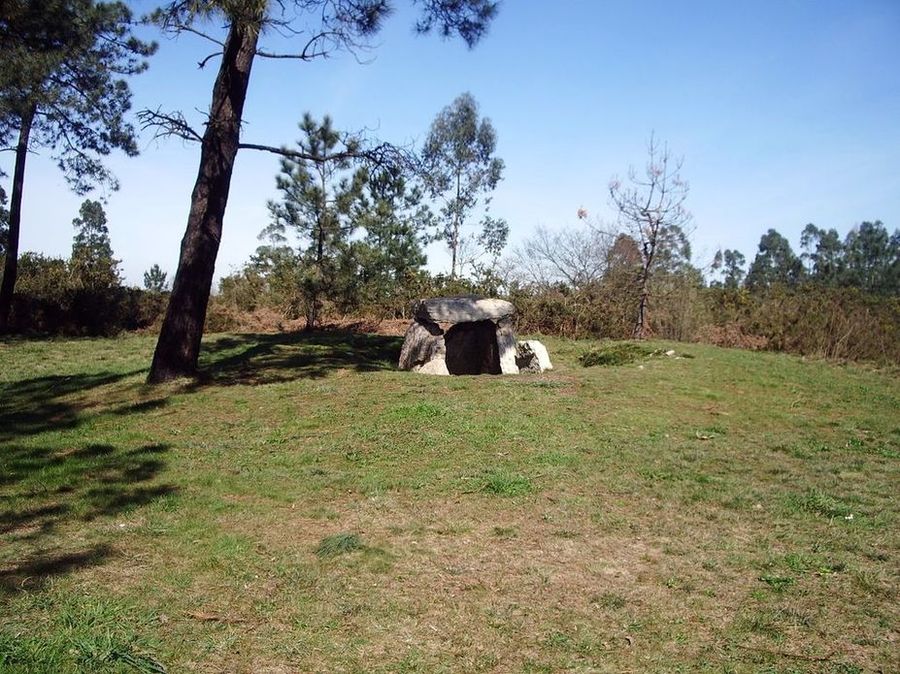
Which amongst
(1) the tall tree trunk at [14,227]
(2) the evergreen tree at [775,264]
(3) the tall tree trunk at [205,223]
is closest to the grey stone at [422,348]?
(3) the tall tree trunk at [205,223]

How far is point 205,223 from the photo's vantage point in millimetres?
8406

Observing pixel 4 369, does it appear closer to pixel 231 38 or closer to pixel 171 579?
pixel 231 38

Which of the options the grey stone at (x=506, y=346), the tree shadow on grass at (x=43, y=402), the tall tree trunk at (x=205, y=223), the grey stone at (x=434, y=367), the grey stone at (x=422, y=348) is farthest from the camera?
the grey stone at (x=506, y=346)

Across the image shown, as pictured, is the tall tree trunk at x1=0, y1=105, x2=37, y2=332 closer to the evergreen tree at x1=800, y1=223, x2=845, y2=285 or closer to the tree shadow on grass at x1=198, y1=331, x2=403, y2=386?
the tree shadow on grass at x1=198, y1=331, x2=403, y2=386

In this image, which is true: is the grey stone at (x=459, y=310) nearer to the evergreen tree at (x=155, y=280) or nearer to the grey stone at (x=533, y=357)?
the grey stone at (x=533, y=357)

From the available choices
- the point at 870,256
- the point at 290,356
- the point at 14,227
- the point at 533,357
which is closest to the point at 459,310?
the point at 533,357

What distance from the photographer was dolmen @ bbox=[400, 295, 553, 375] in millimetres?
10438

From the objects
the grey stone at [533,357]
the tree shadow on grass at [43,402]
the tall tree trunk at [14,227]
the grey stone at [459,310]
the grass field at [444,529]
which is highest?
the tall tree trunk at [14,227]

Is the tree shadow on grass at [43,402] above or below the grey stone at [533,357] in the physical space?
below

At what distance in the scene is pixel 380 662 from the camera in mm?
2775

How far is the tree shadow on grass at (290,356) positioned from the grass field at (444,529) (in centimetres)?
81

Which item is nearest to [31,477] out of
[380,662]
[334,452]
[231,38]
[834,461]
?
[334,452]

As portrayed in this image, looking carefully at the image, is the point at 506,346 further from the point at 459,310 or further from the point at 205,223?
the point at 205,223

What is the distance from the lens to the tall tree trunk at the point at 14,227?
13.2 metres
